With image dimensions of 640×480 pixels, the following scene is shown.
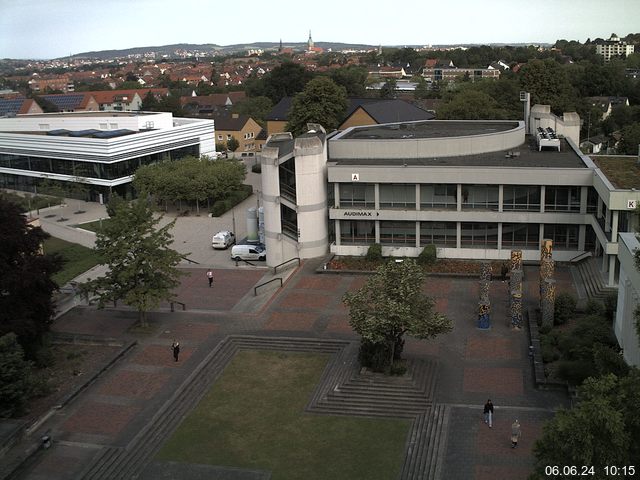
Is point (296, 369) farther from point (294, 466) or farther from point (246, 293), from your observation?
point (246, 293)

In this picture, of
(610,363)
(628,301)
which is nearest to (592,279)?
(628,301)

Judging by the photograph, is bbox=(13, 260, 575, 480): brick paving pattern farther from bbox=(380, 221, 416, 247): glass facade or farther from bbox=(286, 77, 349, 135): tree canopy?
bbox=(286, 77, 349, 135): tree canopy

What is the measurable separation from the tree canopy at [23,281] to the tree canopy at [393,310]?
519 inches

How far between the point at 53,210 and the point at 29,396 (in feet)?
145

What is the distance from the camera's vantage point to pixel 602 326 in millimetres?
30078

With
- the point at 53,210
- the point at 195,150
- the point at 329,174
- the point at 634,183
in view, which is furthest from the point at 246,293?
the point at 195,150

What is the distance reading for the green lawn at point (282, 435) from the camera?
23312mm

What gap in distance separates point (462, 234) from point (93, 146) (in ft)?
130

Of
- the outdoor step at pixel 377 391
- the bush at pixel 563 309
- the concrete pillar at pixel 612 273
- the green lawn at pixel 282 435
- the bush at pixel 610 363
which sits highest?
the bush at pixel 610 363

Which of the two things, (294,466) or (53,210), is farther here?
(53,210)

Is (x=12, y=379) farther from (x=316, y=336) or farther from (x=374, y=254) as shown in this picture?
(x=374, y=254)

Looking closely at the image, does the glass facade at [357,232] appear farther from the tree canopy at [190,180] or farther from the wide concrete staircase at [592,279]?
the tree canopy at [190,180]

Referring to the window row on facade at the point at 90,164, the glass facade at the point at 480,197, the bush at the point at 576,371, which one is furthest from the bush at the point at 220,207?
the bush at the point at 576,371

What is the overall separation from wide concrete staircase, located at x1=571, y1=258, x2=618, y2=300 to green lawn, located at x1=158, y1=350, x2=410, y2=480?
597 inches
